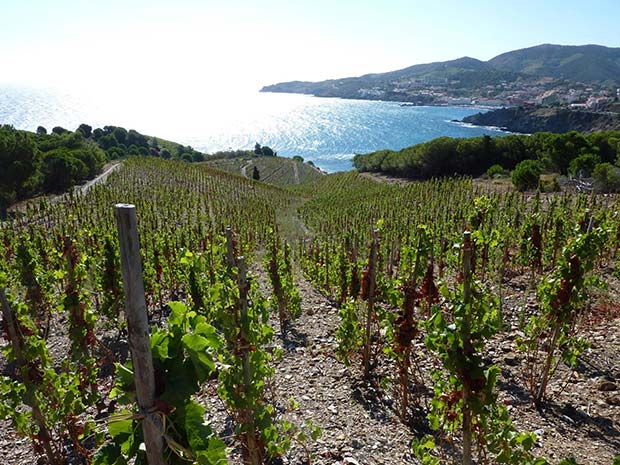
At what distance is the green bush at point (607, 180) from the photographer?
104 ft

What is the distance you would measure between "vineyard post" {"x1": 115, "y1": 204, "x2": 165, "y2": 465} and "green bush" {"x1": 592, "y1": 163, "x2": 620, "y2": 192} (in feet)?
126

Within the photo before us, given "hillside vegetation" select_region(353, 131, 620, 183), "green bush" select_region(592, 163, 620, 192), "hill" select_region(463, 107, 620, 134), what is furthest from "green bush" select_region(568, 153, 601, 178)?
"hill" select_region(463, 107, 620, 134)

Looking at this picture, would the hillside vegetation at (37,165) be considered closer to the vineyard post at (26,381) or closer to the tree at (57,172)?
the tree at (57,172)

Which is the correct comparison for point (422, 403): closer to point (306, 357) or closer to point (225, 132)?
point (306, 357)

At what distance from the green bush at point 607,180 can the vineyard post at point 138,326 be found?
38402 mm

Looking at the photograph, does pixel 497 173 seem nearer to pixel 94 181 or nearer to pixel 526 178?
pixel 526 178

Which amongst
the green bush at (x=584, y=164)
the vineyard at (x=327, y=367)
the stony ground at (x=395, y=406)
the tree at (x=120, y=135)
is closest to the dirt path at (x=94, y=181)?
the vineyard at (x=327, y=367)

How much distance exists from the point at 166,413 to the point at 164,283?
14207 millimetres

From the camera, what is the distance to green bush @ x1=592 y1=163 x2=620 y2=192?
3156cm

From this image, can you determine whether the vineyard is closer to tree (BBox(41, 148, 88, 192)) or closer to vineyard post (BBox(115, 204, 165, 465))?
vineyard post (BBox(115, 204, 165, 465))

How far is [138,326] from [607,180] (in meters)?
40.0

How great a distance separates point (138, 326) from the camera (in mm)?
1962

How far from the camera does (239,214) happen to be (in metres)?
33.9

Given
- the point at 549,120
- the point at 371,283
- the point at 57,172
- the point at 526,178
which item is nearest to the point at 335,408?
the point at 371,283
